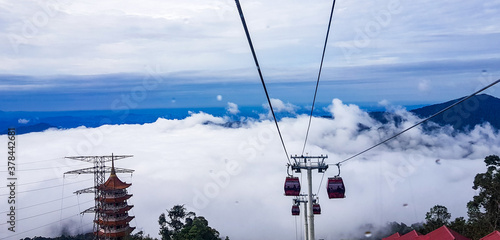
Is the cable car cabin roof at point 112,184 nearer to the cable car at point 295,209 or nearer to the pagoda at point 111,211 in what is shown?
the pagoda at point 111,211

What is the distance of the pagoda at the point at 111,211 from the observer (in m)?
43.3

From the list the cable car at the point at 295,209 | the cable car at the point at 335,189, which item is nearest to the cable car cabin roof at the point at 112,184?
the cable car at the point at 295,209

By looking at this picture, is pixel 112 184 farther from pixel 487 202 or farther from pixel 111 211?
pixel 487 202

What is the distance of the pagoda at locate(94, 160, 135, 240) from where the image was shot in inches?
1706

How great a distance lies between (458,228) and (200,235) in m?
28.4

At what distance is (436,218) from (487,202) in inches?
222

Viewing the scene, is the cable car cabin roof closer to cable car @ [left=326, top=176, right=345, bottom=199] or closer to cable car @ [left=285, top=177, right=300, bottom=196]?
cable car @ [left=285, top=177, right=300, bottom=196]

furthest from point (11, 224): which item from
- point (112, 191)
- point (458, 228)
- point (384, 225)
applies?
point (384, 225)

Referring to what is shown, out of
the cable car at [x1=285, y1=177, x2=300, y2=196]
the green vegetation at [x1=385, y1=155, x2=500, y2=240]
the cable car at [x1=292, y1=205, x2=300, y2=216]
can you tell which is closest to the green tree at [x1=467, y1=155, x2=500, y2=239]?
the green vegetation at [x1=385, y1=155, x2=500, y2=240]

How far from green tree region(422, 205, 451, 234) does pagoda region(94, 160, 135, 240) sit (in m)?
36.6

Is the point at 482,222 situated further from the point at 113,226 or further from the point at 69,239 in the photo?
the point at 69,239

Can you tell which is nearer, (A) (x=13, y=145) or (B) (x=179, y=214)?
(A) (x=13, y=145)

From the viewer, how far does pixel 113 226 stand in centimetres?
4391

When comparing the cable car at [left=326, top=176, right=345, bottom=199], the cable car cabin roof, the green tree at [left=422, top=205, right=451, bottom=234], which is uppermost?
the cable car cabin roof
